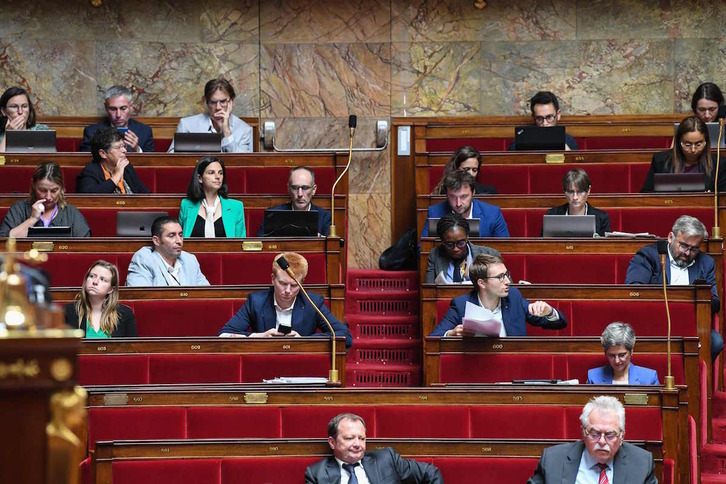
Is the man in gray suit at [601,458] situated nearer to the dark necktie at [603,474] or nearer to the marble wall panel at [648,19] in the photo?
the dark necktie at [603,474]

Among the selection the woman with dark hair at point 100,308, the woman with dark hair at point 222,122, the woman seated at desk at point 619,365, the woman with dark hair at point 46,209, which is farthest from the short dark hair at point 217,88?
the woman seated at desk at point 619,365

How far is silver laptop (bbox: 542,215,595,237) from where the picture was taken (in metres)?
4.60

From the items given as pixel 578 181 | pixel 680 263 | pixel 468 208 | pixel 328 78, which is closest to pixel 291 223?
pixel 468 208

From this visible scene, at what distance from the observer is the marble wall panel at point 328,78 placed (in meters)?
6.24

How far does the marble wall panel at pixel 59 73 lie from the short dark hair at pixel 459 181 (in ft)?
7.43

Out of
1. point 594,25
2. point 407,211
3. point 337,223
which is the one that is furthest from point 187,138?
point 594,25

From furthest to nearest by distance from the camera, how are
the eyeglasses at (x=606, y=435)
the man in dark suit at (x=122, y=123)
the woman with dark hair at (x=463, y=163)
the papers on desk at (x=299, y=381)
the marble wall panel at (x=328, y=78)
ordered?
1. the marble wall panel at (x=328, y=78)
2. the man in dark suit at (x=122, y=123)
3. the woman with dark hair at (x=463, y=163)
4. the papers on desk at (x=299, y=381)
5. the eyeglasses at (x=606, y=435)

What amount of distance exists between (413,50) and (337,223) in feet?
4.98

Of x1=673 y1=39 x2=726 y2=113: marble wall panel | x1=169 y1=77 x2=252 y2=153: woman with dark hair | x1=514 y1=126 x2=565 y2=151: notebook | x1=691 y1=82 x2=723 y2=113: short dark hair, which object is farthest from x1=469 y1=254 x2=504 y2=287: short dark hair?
x1=673 y1=39 x2=726 y2=113: marble wall panel

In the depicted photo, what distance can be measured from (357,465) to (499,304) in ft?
3.52

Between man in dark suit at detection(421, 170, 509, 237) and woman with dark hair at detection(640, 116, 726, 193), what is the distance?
0.73 m

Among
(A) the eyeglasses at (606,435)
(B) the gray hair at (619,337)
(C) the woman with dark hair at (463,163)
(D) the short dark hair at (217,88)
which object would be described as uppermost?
(D) the short dark hair at (217,88)

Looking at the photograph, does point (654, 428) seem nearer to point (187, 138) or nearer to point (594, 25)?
point (187, 138)

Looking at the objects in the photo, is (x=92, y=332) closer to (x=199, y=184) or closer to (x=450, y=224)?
(x=199, y=184)
